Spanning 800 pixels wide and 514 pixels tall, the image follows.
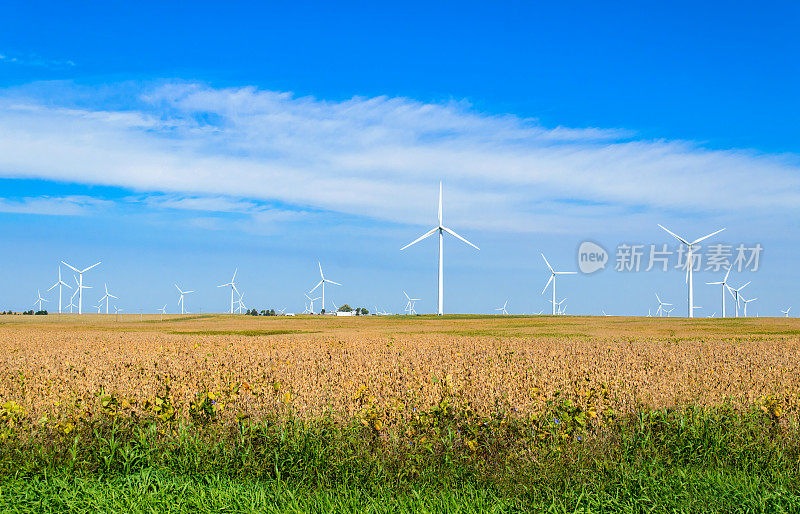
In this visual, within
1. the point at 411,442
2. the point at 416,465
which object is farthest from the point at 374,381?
the point at 416,465

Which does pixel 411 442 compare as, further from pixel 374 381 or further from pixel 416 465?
pixel 374 381

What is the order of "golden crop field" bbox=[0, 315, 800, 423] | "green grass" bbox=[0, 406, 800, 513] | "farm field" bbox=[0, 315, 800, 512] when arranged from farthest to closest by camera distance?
1. "golden crop field" bbox=[0, 315, 800, 423]
2. "farm field" bbox=[0, 315, 800, 512]
3. "green grass" bbox=[0, 406, 800, 513]

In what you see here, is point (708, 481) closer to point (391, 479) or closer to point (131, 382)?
point (391, 479)

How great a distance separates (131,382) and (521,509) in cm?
990

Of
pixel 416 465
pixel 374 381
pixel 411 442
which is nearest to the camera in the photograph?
pixel 416 465

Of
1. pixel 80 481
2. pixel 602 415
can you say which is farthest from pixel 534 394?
pixel 80 481

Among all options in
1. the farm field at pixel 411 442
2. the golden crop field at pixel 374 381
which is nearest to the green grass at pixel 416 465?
the farm field at pixel 411 442

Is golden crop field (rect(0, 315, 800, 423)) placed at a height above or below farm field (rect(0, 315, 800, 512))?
above

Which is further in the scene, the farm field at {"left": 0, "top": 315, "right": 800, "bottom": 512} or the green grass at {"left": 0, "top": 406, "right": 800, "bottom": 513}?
the farm field at {"left": 0, "top": 315, "right": 800, "bottom": 512}

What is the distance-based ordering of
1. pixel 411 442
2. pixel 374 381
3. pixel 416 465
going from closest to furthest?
pixel 416 465
pixel 411 442
pixel 374 381

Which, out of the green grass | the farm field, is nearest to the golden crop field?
the farm field

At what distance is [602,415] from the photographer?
1158cm

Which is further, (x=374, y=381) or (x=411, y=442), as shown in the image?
(x=374, y=381)

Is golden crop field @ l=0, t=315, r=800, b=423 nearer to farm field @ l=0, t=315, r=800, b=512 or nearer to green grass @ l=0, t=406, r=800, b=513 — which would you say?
farm field @ l=0, t=315, r=800, b=512
